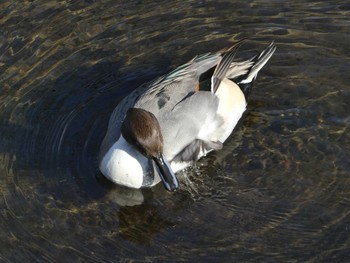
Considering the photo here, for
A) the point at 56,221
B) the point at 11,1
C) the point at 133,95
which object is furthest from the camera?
the point at 11,1

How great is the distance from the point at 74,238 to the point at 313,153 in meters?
2.13

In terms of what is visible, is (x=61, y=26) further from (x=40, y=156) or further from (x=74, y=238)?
(x=74, y=238)

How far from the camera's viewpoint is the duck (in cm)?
661

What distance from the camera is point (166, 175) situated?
650 centimetres

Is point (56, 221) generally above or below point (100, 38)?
below

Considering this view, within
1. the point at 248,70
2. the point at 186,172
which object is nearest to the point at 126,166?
the point at 186,172

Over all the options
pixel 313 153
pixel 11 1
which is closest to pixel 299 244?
pixel 313 153

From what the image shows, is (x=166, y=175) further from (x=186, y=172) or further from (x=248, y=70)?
(x=248, y=70)

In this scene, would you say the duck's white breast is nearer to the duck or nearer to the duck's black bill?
the duck

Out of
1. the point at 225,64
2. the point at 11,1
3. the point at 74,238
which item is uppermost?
the point at 11,1

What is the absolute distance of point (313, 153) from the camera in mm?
6914

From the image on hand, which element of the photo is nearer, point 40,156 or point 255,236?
point 255,236

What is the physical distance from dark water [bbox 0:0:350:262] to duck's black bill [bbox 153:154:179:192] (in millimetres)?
217

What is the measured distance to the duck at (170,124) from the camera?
6.61 meters
